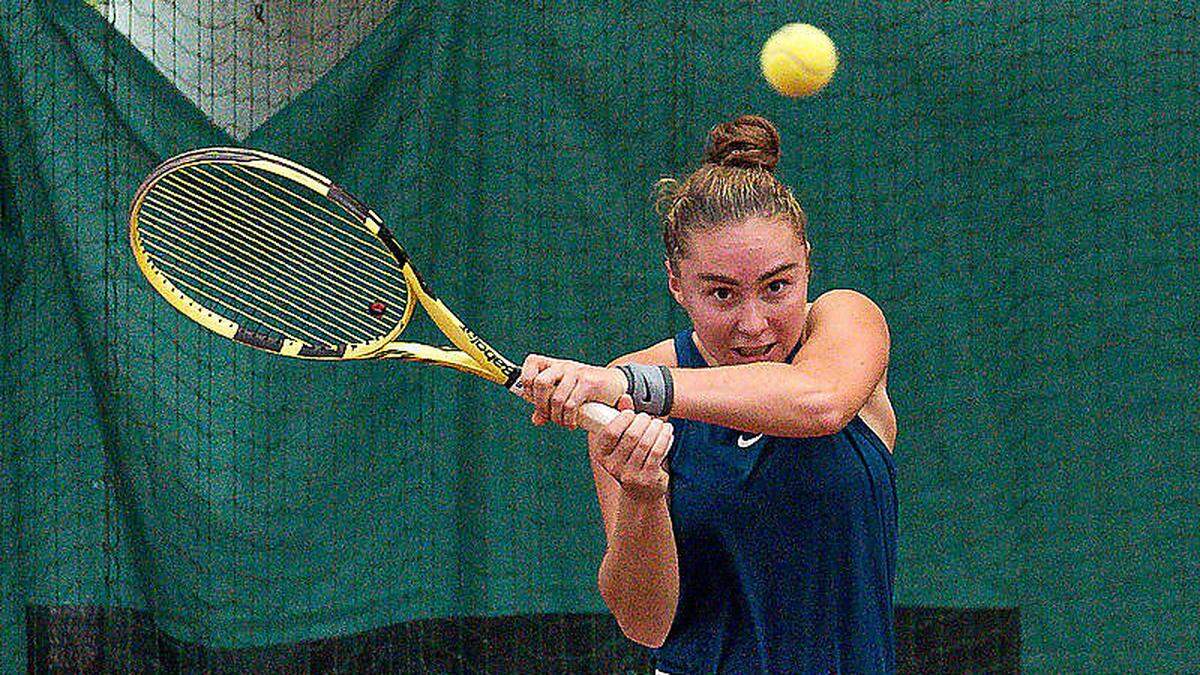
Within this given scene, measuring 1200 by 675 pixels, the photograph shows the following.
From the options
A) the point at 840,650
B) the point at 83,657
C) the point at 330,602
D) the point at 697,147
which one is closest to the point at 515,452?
the point at 330,602

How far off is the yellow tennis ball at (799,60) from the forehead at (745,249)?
2451 millimetres

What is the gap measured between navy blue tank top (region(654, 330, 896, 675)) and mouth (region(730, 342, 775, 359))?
0.45 feet

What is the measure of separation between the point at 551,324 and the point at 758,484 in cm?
260

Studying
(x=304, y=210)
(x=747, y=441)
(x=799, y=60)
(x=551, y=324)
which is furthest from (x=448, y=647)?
(x=747, y=441)

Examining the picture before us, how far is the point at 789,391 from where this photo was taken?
199 cm

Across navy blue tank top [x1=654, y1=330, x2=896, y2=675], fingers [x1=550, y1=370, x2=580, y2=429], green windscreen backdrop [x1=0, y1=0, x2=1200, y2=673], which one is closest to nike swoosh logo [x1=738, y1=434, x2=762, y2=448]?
navy blue tank top [x1=654, y1=330, x2=896, y2=675]

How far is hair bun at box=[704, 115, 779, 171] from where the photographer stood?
2.31m

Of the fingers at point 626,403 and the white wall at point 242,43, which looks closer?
the fingers at point 626,403

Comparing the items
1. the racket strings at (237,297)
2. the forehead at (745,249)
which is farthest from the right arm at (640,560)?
the racket strings at (237,297)

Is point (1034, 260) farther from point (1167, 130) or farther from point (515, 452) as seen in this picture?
point (515, 452)

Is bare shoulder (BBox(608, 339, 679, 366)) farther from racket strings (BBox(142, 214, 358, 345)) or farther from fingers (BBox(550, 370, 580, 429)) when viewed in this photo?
racket strings (BBox(142, 214, 358, 345))

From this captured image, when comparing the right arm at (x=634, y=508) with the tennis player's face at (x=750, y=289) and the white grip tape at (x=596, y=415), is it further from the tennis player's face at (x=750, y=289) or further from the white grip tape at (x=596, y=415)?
the tennis player's face at (x=750, y=289)

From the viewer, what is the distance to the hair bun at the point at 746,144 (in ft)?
7.57

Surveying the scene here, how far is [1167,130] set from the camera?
4547 millimetres
